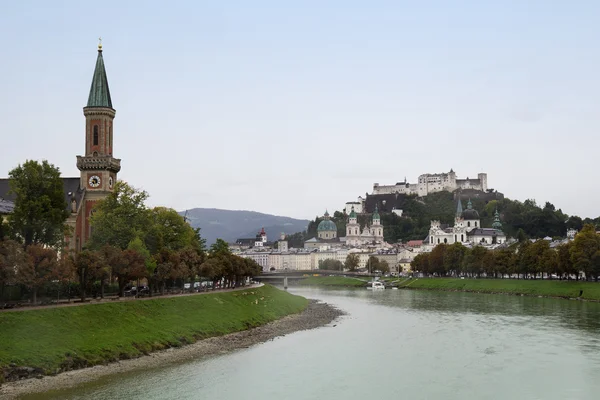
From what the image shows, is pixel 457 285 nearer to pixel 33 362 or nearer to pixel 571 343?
pixel 571 343

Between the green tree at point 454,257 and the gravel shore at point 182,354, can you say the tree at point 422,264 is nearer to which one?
the green tree at point 454,257

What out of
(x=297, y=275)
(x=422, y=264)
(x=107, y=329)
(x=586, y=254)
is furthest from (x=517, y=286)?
(x=297, y=275)

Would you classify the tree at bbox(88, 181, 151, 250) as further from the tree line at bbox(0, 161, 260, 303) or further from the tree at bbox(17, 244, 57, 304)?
the tree at bbox(17, 244, 57, 304)

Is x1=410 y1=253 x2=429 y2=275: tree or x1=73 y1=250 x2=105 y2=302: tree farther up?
x1=73 y1=250 x2=105 y2=302: tree

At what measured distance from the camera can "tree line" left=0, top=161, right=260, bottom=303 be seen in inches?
1797

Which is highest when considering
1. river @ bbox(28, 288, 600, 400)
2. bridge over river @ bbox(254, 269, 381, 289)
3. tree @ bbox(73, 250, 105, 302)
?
tree @ bbox(73, 250, 105, 302)

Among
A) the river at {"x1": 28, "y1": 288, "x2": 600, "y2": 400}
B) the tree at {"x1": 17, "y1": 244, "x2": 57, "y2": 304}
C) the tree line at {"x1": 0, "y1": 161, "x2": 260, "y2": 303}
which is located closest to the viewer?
the river at {"x1": 28, "y1": 288, "x2": 600, "y2": 400}

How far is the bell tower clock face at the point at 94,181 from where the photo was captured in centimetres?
7406

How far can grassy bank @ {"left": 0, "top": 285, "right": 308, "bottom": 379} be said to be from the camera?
36.5 m

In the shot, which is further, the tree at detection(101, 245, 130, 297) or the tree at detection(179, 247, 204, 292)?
the tree at detection(179, 247, 204, 292)

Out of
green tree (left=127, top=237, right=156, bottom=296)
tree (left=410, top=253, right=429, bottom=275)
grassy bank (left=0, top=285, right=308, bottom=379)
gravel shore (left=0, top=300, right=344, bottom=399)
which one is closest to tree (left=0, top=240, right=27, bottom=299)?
grassy bank (left=0, top=285, right=308, bottom=379)

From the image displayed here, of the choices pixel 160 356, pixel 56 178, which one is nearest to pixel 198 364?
pixel 160 356

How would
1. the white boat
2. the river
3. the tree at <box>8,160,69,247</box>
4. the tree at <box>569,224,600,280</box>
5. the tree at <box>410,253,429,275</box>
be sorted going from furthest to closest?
the tree at <box>410,253,429,275</box>, the white boat, the tree at <box>569,224,600,280</box>, the tree at <box>8,160,69,247</box>, the river

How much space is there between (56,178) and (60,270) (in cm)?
1280
